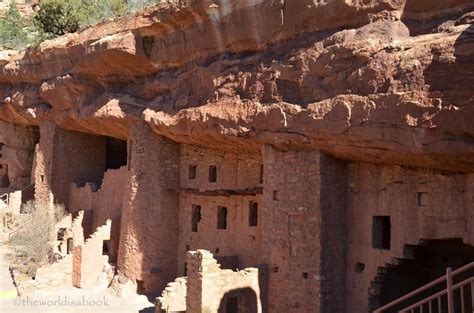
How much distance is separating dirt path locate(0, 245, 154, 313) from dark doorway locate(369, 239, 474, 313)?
649 cm

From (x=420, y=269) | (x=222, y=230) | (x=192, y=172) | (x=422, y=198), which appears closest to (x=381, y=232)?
(x=422, y=198)

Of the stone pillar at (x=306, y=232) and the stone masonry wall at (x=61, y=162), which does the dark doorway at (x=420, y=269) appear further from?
the stone masonry wall at (x=61, y=162)

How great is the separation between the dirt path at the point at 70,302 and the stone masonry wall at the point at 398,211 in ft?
20.2

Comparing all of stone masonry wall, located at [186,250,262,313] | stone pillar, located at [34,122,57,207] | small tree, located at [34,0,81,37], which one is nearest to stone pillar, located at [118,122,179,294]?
stone masonry wall, located at [186,250,262,313]

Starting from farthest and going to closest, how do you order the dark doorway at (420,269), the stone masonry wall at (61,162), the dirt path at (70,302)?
1. the stone masonry wall at (61,162)
2. the dirt path at (70,302)
3. the dark doorway at (420,269)

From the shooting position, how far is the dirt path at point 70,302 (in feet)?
53.7

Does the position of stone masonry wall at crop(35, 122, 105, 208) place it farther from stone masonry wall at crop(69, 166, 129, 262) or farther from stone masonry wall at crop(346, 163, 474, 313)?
stone masonry wall at crop(346, 163, 474, 313)

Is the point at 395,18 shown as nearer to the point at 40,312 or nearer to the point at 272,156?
the point at 272,156

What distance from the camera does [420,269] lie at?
14133 mm

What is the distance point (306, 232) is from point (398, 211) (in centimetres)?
209

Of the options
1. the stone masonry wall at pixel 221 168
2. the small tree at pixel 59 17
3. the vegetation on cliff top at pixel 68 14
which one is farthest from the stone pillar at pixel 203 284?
the small tree at pixel 59 17

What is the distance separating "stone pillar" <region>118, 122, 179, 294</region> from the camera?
17797 millimetres

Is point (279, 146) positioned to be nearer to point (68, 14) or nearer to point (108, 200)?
point (108, 200)

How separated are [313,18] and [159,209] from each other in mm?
8079
